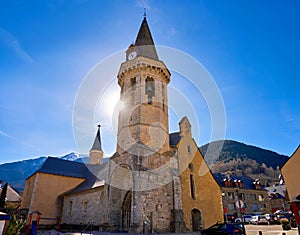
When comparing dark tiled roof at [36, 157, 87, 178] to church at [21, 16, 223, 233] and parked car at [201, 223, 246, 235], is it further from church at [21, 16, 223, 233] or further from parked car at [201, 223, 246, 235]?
parked car at [201, 223, 246, 235]

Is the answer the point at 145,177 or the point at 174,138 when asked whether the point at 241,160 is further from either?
the point at 145,177

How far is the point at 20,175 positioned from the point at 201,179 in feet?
434

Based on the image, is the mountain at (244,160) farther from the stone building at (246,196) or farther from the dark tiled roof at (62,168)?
the dark tiled roof at (62,168)

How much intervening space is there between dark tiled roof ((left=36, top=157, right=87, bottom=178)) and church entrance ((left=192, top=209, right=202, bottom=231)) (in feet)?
52.0

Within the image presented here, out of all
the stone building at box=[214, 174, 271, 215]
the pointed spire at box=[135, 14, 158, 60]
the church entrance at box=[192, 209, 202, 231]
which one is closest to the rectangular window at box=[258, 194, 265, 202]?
the stone building at box=[214, 174, 271, 215]

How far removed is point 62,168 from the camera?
2805 cm

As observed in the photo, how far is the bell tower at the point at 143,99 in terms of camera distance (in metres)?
17.7

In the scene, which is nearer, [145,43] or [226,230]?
[226,230]

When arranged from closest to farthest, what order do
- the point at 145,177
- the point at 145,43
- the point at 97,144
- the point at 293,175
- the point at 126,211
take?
the point at 293,175 < the point at 145,177 < the point at 126,211 < the point at 145,43 < the point at 97,144

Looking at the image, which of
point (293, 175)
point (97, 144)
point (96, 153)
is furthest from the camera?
point (97, 144)

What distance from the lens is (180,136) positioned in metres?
20.4

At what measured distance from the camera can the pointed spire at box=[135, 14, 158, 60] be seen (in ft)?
71.9

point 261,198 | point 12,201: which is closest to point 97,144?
point 12,201

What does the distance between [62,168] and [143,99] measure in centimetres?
1620
